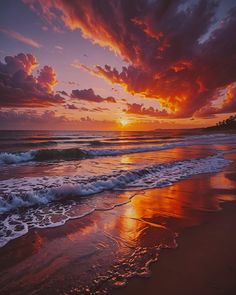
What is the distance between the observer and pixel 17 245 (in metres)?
3.35

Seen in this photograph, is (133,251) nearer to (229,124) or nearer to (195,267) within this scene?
(195,267)

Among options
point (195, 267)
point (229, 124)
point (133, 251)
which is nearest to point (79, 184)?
point (133, 251)

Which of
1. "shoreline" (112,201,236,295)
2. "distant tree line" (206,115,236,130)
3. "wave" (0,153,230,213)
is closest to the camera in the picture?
"shoreline" (112,201,236,295)

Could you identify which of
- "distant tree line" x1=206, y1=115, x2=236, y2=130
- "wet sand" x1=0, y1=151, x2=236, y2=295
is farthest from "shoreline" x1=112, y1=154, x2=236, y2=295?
"distant tree line" x1=206, y1=115, x2=236, y2=130

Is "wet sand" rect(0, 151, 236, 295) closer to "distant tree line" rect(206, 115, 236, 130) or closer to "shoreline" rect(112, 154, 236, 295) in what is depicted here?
"shoreline" rect(112, 154, 236, 295)

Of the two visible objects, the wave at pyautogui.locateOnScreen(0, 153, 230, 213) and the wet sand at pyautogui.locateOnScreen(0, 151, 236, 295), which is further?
the wave at pyautogui.locateOnScreen(0, 153, 230, 213)

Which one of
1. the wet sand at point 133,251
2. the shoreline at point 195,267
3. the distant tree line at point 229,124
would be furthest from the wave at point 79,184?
the distant tree line at point 229,124

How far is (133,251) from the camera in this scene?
123 inches

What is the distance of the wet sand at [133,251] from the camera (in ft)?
7.99

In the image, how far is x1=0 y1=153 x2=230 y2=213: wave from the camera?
5.32 metres

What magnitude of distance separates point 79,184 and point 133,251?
368 cm

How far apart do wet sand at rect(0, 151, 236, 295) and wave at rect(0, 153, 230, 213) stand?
1.58 metres

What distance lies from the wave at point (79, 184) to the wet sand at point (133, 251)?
62.2 inches

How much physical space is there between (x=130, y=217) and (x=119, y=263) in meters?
1.66
